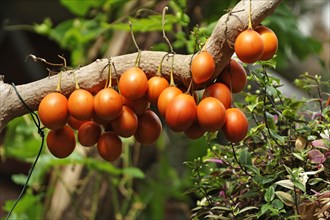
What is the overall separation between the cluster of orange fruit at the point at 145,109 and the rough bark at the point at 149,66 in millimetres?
16

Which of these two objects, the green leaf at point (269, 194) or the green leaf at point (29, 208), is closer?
the green leaf at point (269, 194)

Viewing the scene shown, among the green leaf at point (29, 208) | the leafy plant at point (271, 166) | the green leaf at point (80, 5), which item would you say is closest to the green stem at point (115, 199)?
the green leaf at point (29, 208)

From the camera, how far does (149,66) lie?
62 cm

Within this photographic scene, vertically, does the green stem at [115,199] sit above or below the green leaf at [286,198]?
below

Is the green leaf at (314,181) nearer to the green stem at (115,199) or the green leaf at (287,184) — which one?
the green leaf at (287,184)

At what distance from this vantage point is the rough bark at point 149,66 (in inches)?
22.2

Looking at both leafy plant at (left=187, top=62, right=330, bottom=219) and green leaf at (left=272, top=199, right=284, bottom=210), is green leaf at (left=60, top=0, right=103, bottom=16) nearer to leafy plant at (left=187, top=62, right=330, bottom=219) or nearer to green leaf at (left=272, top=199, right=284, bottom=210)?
leafy plant at (left=187, top=62, right=330, bottom=219)

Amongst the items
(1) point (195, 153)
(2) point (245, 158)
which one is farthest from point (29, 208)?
(2) point (245, 158)

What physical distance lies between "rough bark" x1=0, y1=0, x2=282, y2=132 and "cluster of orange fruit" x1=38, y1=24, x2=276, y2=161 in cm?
2

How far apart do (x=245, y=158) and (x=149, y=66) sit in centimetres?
16

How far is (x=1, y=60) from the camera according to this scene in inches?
92.9

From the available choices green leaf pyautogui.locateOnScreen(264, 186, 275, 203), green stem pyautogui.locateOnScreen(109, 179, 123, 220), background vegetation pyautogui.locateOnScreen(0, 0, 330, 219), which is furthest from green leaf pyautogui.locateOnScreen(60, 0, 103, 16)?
green leaf pyautogui.locateOnScreen(264, 186, 275, 203)

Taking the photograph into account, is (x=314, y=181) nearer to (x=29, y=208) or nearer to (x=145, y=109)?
(x=145, y=109)

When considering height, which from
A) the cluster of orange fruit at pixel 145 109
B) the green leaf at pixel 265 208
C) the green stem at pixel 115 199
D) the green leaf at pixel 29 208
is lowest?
the green stem at pixel 115 199
